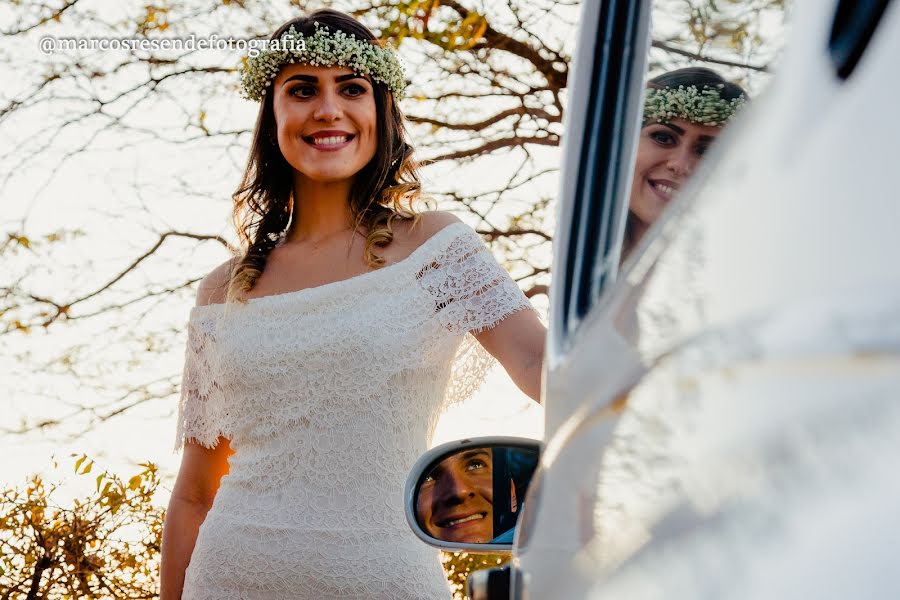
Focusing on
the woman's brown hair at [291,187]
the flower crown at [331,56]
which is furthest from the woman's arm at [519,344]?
the flower crown at [331,56]

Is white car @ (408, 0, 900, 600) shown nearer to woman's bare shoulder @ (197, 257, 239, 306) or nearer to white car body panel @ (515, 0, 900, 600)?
white car body panel @ (515, 0, 900, 600)

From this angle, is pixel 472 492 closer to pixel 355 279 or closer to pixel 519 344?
pixel 519 344

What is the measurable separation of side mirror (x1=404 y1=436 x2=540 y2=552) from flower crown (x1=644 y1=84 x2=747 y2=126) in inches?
17.7

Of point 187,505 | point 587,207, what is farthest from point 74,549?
point 587,207

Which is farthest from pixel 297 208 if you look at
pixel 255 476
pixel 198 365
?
pixel 255 476

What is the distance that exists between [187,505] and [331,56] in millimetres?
1184

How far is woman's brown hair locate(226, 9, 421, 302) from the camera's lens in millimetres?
2555

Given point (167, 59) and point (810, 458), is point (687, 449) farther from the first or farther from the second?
point (167, 59)

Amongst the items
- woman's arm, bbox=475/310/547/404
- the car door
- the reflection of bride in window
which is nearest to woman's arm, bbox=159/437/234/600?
woman's arm, bbox=475/310/547/404

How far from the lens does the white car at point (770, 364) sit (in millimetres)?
334

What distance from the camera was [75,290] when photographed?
510cm

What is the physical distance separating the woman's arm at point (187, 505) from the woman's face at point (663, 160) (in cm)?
210

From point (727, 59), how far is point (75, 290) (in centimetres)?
494

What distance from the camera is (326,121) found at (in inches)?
100
